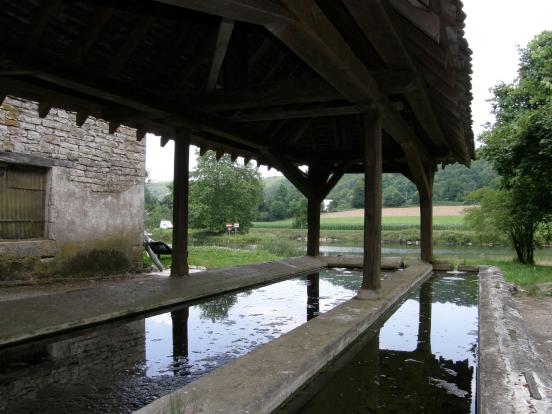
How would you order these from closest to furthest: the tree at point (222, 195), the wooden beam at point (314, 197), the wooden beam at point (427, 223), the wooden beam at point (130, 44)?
the wooden beam at point (130, 44) < the wooden beam at point (427, 223) < the wooden beam at point (314, 197) < the tree at point (222, 195)

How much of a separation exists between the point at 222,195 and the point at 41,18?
3922 centimetres

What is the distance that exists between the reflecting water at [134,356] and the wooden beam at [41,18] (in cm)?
304

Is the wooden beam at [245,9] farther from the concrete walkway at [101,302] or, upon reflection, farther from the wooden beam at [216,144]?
the wooden beam at [216,144]

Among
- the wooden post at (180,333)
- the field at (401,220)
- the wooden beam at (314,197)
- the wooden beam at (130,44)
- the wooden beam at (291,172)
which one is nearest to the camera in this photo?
the wooden post at (180,333)

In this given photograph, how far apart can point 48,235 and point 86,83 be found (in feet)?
15.6

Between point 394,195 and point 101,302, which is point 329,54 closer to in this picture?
point 101,302

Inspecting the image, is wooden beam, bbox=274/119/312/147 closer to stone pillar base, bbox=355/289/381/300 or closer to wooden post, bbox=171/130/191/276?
wooden post, bbox=171/130/191/276

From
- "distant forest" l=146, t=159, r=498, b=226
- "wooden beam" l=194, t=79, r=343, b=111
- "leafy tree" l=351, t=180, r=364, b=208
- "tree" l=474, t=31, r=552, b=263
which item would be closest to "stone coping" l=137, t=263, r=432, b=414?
"wooden beam" l=194, t=79, r=343, b=111

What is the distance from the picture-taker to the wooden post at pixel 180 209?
6855 mm

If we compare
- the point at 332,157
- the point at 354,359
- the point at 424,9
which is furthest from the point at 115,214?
the point at 424,9

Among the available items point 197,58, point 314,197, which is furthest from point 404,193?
point 197,58

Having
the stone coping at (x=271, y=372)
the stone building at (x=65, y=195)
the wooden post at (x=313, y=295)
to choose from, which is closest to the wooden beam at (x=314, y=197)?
the wooden post at (x=313, y=295)

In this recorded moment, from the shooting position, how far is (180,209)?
22.6 feet

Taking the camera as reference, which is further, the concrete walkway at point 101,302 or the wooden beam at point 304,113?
the wooden beam at point 304,113
